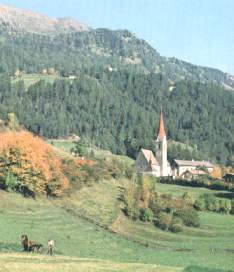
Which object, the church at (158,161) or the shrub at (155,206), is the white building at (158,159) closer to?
the church at (158,161)

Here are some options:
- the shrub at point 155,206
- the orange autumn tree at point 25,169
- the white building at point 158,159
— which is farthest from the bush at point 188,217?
the white building at point 158,159

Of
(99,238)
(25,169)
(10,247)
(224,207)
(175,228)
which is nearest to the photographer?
(10,247)

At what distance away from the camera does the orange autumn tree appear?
61.7 metres

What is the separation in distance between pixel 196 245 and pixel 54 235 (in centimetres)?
1835

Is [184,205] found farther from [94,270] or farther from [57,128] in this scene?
[57,128]

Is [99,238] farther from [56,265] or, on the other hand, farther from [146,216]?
[56,265]

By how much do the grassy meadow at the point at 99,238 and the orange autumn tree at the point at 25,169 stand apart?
4.69 ft

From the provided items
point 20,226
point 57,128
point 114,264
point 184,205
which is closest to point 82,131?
point 57,128

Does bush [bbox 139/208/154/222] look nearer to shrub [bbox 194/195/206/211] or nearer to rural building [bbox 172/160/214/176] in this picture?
shrub [bbox 194/195/206/211]

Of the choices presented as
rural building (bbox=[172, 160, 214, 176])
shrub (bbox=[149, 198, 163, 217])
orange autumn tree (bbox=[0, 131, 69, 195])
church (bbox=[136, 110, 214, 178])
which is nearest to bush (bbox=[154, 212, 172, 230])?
shrub (bbox=[149, 198, 163, 217])

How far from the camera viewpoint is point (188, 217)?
244 feet

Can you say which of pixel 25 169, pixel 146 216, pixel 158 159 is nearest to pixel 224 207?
pixel 146 216

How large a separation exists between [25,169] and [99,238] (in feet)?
49.3

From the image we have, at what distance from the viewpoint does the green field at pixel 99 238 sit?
101 ft
